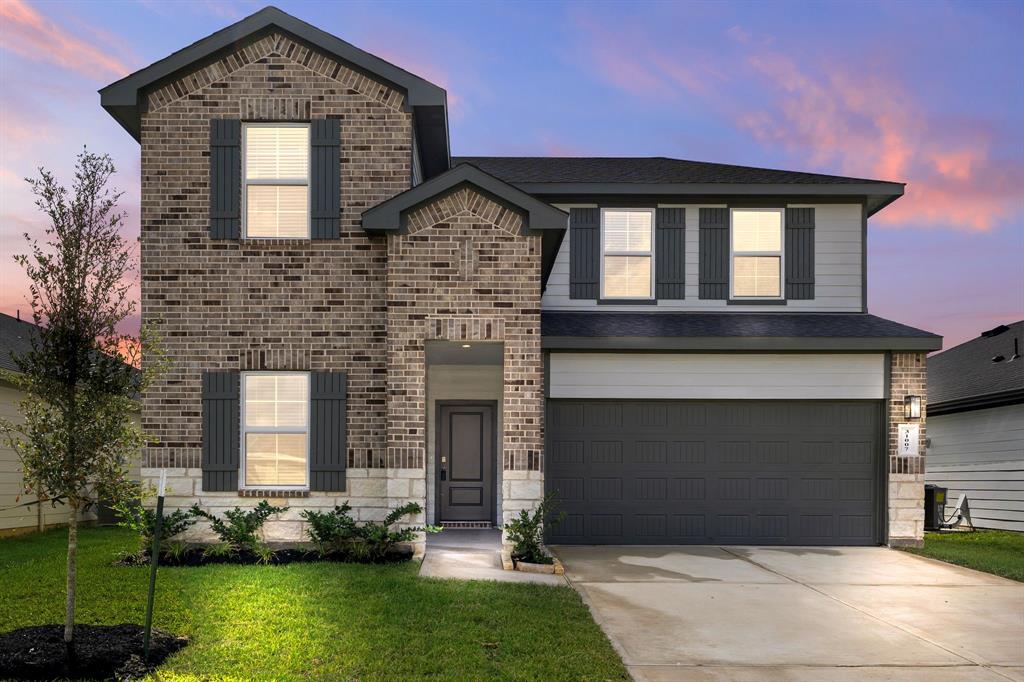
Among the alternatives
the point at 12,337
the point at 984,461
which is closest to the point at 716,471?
the point at 984,461

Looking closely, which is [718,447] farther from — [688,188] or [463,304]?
[463,304]

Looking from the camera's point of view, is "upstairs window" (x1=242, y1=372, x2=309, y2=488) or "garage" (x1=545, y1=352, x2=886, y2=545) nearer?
"upstairs window" (x1=242, y1=372, x2=309, y2=488)

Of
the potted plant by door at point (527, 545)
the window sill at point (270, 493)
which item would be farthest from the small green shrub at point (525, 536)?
the window sill at point (270, 493)

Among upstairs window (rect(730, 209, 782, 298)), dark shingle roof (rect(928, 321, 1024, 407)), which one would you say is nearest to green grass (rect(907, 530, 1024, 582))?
dark shingle roof (rect(928, 321, 1024, 407))

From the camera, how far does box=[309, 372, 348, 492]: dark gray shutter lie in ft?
37.7

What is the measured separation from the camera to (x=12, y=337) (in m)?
17.7

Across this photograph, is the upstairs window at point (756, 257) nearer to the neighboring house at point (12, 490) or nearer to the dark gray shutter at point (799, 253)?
the dark gray shutter at point (799, 253)

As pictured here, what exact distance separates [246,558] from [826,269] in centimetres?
1134

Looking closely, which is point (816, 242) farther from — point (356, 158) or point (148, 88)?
point (148, 88)

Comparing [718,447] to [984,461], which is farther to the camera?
[984,461]

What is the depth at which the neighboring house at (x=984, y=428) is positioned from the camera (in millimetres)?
16672

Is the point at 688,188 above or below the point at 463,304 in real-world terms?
above

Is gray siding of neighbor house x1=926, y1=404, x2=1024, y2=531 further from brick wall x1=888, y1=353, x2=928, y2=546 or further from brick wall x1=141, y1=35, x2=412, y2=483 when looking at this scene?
brick wall x1=141, y1=35, x2=412, y2=483

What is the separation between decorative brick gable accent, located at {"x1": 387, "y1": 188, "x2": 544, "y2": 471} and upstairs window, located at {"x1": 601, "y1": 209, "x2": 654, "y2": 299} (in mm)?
3834
